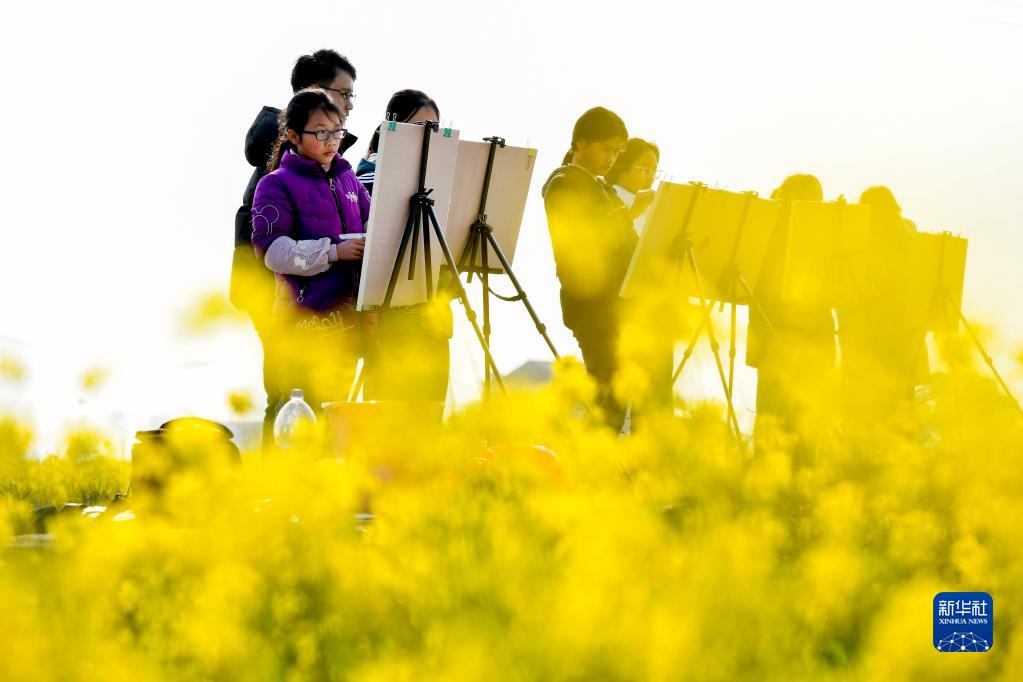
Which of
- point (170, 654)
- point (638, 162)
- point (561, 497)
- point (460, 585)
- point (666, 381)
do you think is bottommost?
point (170, 654)

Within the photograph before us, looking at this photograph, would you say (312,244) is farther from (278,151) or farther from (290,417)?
(290,417)

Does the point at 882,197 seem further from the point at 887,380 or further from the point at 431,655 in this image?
the point at 431,655

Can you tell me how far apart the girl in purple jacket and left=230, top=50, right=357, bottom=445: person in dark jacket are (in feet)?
0.28

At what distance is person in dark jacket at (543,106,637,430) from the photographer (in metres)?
4.78

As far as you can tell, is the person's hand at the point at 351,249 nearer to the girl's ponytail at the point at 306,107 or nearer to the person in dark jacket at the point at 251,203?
the person in dark jacket at the point at 251,203

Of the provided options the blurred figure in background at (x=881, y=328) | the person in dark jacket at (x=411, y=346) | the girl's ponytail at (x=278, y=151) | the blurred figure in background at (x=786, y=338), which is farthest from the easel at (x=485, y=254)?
the blurred figure in background at (x=881, y=328)

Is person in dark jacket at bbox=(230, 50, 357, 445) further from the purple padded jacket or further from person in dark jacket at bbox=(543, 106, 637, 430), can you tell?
person in dark jacket at bbox=(543, 106, 637, 430)

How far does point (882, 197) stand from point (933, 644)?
4006 millimetres

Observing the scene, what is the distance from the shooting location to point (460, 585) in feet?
6.90

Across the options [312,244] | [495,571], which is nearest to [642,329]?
[312,244]

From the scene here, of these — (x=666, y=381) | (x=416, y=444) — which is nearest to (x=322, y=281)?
(x=416, y=444)

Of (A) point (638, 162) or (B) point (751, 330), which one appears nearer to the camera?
(A) point (638, 162)

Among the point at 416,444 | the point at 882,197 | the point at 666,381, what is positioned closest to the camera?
the point at 416,444

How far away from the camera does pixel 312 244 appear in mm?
3934
